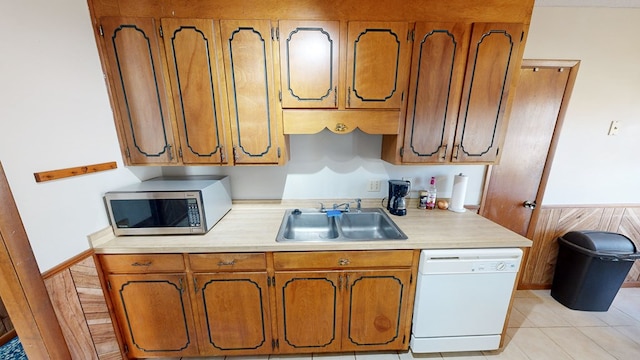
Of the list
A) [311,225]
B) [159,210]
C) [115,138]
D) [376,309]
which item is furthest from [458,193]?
[115,138]

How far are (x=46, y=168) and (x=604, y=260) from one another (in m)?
3.77

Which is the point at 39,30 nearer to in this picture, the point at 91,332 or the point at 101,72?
the point at 101,72

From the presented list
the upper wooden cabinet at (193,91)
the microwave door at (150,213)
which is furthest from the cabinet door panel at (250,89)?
the microwave door at (150,213)

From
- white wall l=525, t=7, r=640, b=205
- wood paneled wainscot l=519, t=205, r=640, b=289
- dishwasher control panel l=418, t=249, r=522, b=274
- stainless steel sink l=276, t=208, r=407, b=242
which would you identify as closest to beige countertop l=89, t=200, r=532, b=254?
dishwasher control panel l=418, t=249, r=522, b=274

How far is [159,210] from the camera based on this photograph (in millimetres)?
1373

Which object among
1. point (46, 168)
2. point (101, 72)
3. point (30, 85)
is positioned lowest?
point (46, 168)

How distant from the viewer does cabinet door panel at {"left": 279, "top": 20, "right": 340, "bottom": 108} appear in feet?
4.34

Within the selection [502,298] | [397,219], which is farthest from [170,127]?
[502,298]

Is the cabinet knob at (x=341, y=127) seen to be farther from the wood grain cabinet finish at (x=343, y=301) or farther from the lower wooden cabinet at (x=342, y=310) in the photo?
the lower wooden cabinet at (x=342, y=310)

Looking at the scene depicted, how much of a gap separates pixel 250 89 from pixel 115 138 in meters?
0.91

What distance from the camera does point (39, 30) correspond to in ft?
3.44

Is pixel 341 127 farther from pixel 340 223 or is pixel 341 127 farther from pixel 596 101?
pixel 596 101

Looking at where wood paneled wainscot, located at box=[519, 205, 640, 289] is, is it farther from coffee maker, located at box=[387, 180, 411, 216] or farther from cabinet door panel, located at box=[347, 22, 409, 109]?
cabinet door panel, located at box=[347, 22, 409, 109]

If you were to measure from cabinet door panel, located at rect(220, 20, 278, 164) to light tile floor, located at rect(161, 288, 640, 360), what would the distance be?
4.83ft
